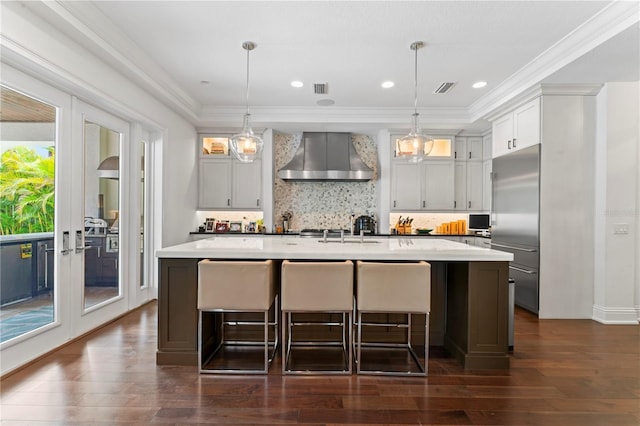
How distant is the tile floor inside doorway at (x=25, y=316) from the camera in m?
2.53

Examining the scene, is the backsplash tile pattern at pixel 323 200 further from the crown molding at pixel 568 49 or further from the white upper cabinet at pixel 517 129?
the crown molding at pixel 568 49

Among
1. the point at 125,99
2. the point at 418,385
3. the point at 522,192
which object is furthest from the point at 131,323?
the point at 522,192

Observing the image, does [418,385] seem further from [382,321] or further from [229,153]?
[229,153]

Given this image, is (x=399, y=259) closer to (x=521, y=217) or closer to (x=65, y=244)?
(x=521, y=217)

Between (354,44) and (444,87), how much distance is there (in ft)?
5.65

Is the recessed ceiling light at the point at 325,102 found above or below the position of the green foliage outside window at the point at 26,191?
above

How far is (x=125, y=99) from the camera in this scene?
3682 millimetres

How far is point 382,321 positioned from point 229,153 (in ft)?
13.6

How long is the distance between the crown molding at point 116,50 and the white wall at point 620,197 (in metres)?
5.03

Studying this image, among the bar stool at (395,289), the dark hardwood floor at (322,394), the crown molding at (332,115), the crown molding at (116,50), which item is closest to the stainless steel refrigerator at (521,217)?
the crown molding at (332,115)

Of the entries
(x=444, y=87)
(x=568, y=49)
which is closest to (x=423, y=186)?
(x=444, y=87)

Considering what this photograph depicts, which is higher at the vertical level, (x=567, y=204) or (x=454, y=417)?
(x=567, y=204)

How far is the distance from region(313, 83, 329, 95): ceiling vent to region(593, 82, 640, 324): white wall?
317cm

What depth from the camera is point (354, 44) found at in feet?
11.1
